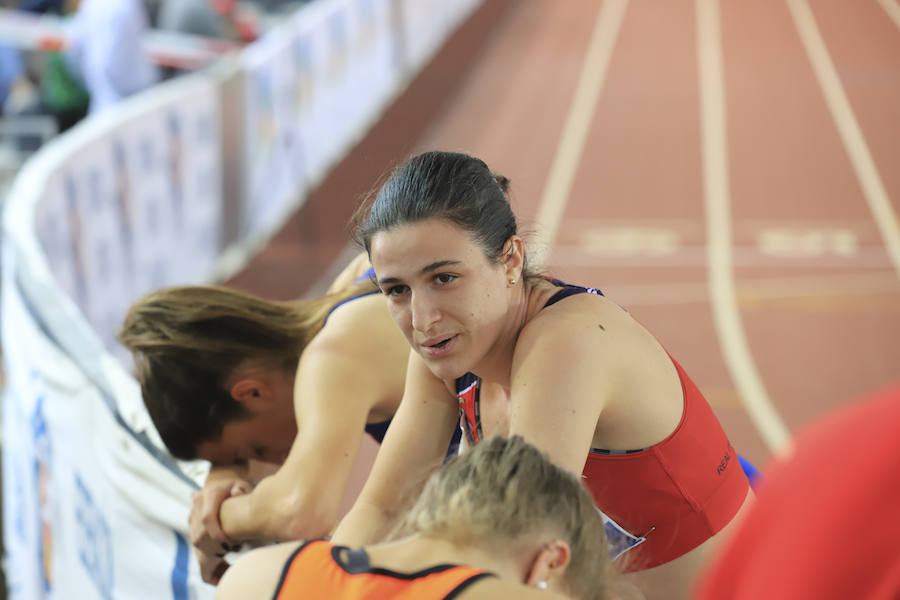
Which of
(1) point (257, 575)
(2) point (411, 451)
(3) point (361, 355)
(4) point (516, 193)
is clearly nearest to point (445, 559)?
(1) point (257, 575)

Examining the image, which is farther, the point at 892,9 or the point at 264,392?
the point at 892,9

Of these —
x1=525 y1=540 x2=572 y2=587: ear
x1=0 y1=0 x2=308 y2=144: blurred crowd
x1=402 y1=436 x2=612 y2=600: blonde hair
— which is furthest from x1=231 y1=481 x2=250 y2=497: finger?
x1=0 y1=0 x2=308 y2=144: blurred crowd

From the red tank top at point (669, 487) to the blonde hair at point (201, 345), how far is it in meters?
0.65

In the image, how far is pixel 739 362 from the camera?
22.7 feet

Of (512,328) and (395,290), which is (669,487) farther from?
(395,290)

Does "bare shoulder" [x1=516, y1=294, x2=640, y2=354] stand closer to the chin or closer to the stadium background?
the chin

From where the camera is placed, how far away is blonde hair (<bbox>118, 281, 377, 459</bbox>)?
2213mm

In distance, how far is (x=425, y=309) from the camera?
156 cm

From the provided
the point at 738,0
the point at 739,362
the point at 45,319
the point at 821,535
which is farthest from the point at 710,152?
the point at 821,535

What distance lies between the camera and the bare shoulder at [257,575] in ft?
4.02

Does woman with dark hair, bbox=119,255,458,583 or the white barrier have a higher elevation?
woman with dark hair, bbox=119,255,458,583

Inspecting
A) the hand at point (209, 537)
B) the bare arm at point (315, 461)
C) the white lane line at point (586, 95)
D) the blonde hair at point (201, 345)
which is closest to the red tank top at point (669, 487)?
the bare arm at point (315, 461)

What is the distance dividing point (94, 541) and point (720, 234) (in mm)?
6948

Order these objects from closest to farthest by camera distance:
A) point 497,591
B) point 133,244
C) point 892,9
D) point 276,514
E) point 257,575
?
point 497,591
point 257,575
point 276,514
point 892,9
point 133,244
